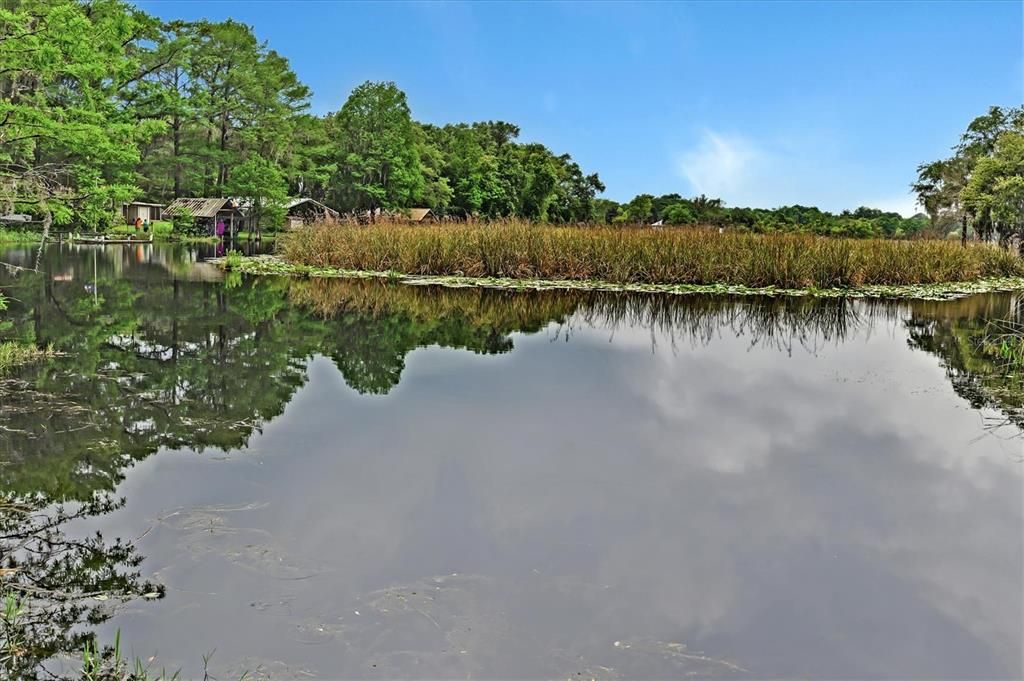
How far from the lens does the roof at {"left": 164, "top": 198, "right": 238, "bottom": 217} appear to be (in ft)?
137

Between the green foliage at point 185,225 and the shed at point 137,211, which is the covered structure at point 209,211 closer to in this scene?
the green foliage at point 185,225

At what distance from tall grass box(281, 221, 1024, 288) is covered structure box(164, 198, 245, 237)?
24.9m

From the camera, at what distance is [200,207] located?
140 feet

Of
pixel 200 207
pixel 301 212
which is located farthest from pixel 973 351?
pixel 301 212

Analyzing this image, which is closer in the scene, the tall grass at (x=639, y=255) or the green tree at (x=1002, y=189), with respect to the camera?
the tall grass at (x=639, y=255)

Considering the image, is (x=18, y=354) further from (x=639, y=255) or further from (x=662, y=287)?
(x=639, y=255)

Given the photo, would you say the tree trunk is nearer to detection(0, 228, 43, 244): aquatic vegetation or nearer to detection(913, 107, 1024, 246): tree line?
detection(0, 228, 43, 244): aquatic vegetation

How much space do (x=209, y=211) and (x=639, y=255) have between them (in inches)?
1261

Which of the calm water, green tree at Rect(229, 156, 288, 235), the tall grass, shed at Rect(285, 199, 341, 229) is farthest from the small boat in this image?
the calm water

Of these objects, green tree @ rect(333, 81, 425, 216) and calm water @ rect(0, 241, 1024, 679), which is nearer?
calm water @ rect(0, 241, 1024, 679)

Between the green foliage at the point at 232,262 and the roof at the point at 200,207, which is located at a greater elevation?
the roof at the point at 200,207

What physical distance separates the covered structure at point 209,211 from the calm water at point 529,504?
114ft

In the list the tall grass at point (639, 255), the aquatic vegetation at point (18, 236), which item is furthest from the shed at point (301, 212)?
the tall grass at point (639, 255)

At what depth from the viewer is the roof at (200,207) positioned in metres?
41.8
